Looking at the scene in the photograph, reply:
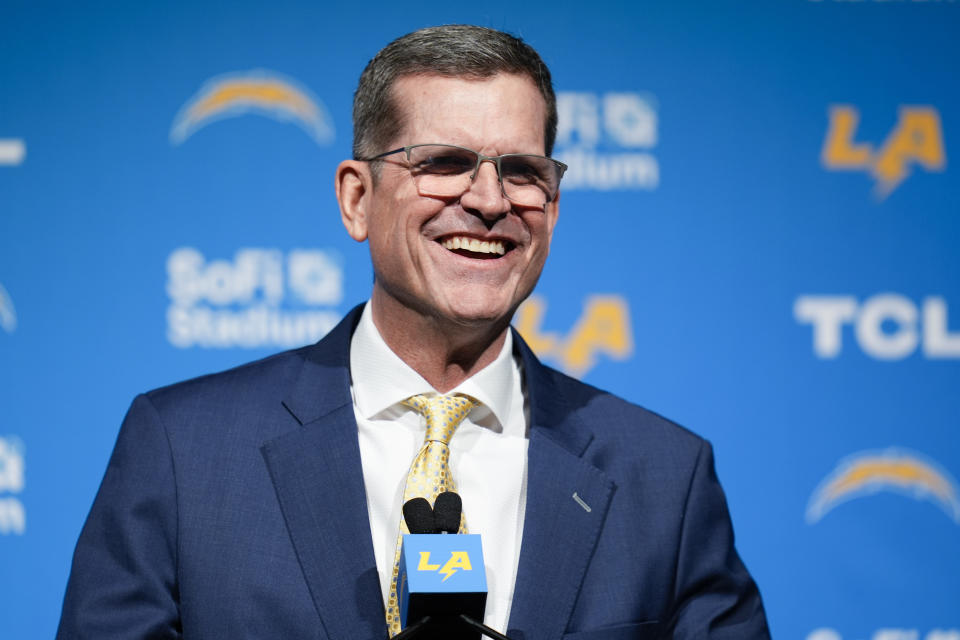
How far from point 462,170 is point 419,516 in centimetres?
60

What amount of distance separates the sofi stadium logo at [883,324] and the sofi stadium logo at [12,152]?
2.18 m

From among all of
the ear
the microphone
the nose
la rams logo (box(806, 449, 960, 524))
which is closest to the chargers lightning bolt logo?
the microphone

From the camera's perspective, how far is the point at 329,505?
1588 millimetres

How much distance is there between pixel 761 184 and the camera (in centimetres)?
292

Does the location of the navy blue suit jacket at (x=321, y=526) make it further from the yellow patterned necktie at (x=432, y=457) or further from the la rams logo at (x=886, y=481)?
the la rams logo at (x=886, y=481)

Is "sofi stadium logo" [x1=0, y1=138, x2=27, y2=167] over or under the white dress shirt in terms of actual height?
over

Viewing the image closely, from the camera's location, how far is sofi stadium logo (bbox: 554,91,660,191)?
2863 mm

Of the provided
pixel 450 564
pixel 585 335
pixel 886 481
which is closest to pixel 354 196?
pixel 450 564

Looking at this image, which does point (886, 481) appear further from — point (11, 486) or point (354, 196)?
point (11, 486)

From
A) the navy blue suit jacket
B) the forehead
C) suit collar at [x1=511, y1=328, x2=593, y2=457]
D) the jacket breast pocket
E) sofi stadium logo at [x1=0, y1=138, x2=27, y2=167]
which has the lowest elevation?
the jacket breast pocket

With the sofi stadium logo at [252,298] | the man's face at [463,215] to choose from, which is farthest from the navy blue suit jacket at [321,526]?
the sofi stadium logo at [252,298]

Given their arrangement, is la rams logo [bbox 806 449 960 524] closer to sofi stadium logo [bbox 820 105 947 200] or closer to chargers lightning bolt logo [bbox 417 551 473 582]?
sofi stadium logo [bbox 820 105 947 200]

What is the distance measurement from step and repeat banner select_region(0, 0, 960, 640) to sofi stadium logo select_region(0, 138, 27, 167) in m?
0.03

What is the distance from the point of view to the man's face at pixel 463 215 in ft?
5.36
